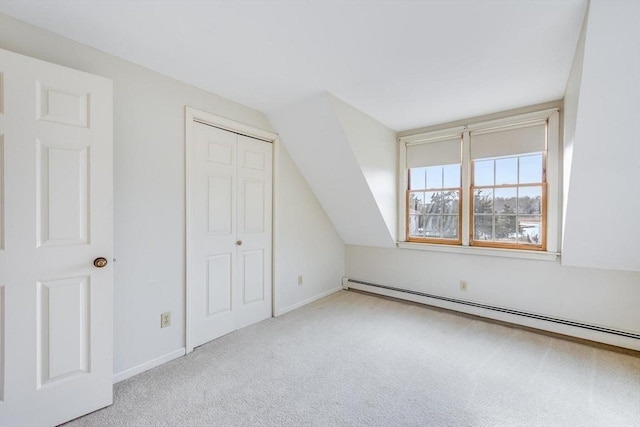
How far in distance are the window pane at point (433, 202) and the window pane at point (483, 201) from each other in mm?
408

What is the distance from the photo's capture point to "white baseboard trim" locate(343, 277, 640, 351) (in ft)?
8.23

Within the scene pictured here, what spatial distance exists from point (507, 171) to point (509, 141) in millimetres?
328

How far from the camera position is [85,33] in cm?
Result: 173

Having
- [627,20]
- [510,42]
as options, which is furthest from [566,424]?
[510,42]

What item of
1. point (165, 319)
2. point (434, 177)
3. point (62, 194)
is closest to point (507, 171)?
point (434, 177)

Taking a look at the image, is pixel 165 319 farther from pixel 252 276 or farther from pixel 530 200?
pixel 530 200

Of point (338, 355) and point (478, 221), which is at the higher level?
point (478, 221)

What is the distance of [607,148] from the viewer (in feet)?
6.19

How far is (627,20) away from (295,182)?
284cm

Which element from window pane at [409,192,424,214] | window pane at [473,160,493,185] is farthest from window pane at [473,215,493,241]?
window pane at [409,192,424,214]

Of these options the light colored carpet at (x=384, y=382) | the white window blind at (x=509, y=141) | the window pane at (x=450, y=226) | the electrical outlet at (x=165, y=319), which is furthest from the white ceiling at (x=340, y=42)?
the light colored carpet at (x=384, y=382)

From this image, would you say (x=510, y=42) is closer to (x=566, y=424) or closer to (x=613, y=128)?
(x=613, y=128)

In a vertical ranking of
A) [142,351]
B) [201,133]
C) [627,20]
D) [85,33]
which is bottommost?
[142,351]

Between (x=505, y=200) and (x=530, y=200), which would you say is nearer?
(x=530, y=200)
